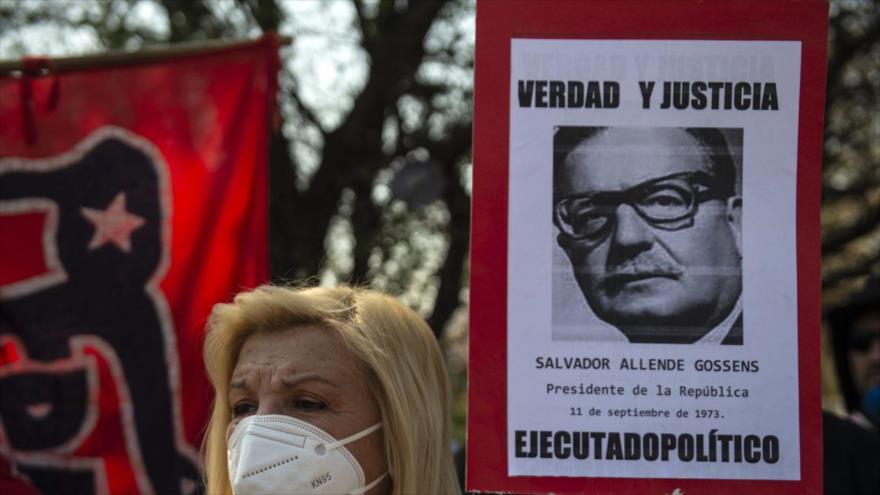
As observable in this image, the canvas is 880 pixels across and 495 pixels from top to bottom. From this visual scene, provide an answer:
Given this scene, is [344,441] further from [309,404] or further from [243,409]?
[243,409]

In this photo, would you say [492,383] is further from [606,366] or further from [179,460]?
[179,460]

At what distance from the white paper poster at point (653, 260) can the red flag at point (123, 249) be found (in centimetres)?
187

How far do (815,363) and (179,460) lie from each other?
2.27m

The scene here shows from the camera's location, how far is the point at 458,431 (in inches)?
400

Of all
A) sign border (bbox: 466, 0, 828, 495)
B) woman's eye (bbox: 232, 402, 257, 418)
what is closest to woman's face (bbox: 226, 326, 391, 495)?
woman's eye (bbox: 232, 402, 257, 418)

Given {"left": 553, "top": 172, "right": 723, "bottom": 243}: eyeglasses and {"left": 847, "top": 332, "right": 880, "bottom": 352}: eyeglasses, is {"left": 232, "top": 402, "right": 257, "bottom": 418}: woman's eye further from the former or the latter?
{"left": 847, "top": 332, "right": 880, "bottom": 352}: eyeglasses

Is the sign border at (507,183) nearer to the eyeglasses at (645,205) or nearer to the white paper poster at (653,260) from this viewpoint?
the white paper poster at (653,260)

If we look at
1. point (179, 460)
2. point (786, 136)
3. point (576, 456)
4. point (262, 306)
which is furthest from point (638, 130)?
point (179, 460)

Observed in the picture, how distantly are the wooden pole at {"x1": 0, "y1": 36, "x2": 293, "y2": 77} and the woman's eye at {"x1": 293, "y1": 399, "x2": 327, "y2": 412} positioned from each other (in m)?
1.84

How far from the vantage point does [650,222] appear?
2.61 meters

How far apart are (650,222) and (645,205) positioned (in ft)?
0.12

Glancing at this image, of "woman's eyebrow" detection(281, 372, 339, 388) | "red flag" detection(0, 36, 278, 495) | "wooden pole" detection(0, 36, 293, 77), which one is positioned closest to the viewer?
"woman's eyebrow" detection(281, 372, 339, 388)

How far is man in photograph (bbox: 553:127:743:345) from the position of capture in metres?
2.58

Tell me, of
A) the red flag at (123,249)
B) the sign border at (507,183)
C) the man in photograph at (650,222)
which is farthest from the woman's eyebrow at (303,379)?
the red flag at (123,249)
